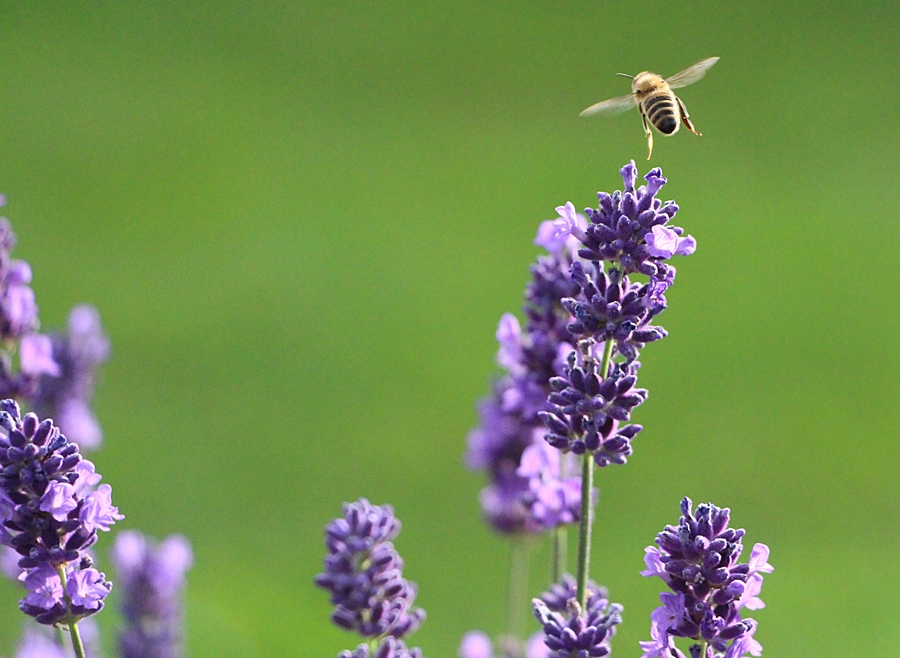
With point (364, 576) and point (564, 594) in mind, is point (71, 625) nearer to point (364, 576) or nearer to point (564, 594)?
point (364, 576)

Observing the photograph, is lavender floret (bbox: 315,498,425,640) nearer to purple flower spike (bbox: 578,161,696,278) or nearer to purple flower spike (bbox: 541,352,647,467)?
purple flower spike (bbox: 541,352,647,467)

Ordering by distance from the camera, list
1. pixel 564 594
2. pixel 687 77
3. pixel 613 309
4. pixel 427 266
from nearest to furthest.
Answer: pixel 613 309 → pixel 564 594 → pixel 687 77 → pixel 427 266

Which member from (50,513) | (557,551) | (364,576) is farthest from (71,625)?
(557,551)

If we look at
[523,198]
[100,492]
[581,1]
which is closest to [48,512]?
[100,492]

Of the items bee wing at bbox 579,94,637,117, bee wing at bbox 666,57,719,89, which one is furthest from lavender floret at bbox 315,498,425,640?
bee wing at bbox 666,57,719,89

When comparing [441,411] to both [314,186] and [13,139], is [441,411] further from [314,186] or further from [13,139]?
[13,139]

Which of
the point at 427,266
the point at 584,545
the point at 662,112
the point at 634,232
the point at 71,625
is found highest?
the point at 427,266
